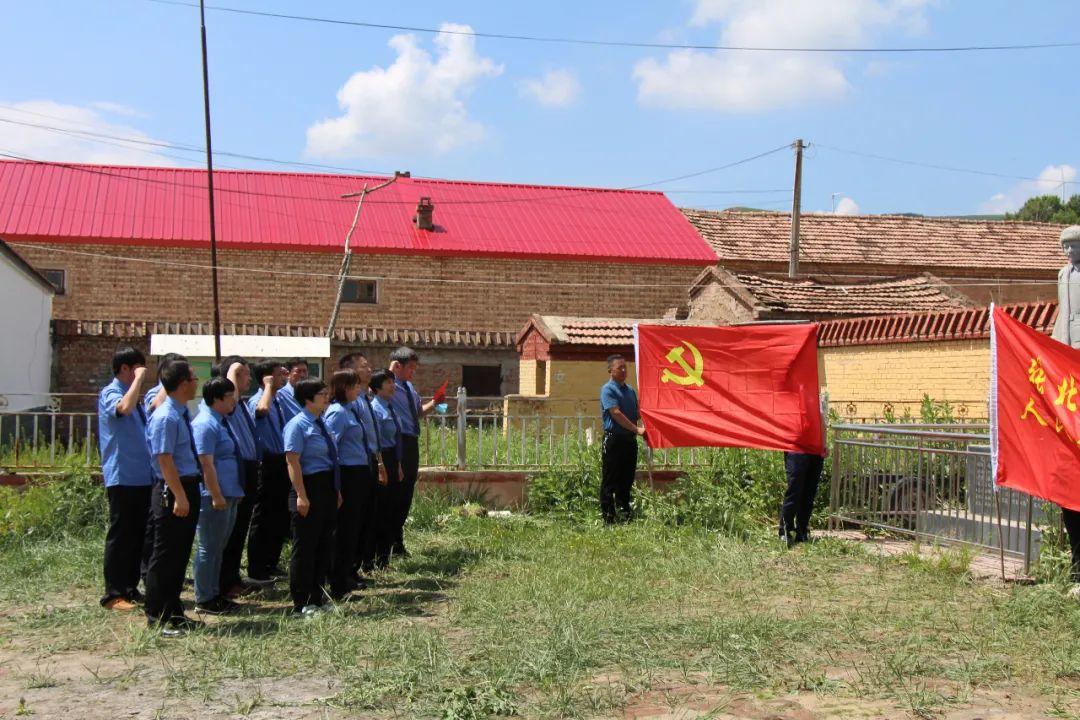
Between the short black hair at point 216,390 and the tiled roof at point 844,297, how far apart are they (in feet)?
50.9

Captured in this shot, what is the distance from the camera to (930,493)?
9586mm

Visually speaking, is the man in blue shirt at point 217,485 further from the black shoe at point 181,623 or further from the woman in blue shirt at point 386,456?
the woman in blue shirt at point 386,456

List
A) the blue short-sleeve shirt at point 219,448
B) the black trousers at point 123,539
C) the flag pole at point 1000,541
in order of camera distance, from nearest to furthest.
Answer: the blue short-sleeve shirt at point 219,448 → the black trousers at point 123,539 → the flag pole at point 1000,541

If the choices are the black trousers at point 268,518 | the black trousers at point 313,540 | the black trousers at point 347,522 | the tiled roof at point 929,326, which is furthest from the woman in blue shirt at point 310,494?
the tiled roof at point 929,326

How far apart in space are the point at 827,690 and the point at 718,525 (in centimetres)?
534

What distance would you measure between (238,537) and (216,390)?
1.54 meters

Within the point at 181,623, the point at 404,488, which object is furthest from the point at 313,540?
the point at 404,488

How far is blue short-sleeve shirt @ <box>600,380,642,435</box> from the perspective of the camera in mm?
10523

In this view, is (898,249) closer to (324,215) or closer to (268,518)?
(324,215)

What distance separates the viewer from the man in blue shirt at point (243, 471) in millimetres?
7699

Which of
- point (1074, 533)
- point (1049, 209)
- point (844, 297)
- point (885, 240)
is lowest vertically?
point (1074, 533)

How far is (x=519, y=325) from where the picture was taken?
30.3m

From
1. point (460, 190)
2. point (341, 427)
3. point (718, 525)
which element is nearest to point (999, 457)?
point (718, 525)

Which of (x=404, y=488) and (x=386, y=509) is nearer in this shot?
(x=386, y=509)
